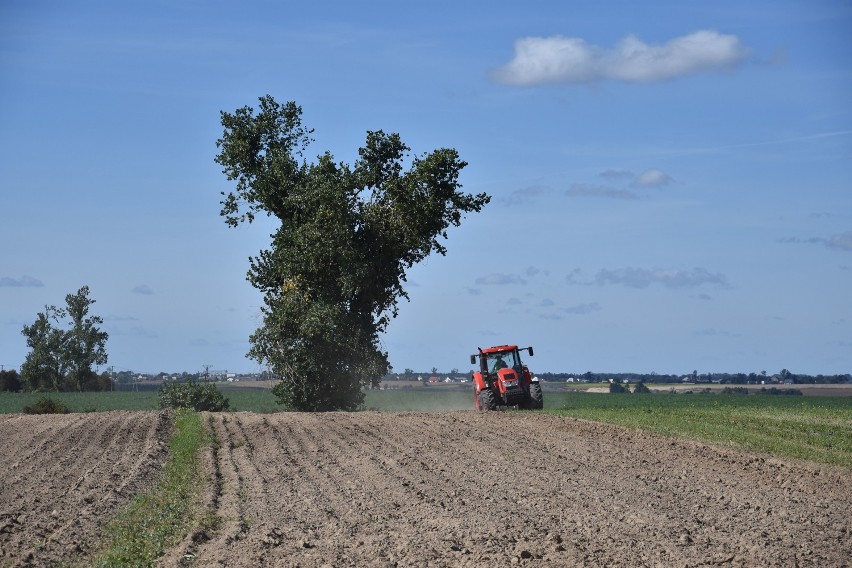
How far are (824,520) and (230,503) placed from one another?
8043mm

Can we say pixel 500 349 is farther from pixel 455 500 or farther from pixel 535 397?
pixel 455 500

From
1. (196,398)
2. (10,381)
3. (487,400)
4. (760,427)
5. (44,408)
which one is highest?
(10,381)

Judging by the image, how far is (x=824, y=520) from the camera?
13602 mm

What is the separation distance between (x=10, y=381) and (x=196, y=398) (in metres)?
41.9

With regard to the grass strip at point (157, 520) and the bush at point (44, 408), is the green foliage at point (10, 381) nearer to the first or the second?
the bush at point (44, 408)

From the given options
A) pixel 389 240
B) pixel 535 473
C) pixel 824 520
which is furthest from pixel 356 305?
pixel 824 520

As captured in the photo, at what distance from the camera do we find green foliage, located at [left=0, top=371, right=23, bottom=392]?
79.0 meters

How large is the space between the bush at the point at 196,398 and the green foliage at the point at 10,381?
4020cm

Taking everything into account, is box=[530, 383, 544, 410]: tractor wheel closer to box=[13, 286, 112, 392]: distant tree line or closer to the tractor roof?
the tractor roof

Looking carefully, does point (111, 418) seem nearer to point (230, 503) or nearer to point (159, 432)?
point (159, 432)

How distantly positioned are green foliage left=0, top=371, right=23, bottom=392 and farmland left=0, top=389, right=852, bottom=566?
178 ft

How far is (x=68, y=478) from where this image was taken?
18766 millimetres

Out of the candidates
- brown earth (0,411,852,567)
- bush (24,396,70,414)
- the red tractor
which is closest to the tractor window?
the red tractor

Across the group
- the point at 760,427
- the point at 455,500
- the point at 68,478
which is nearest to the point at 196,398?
the point at 760,427
